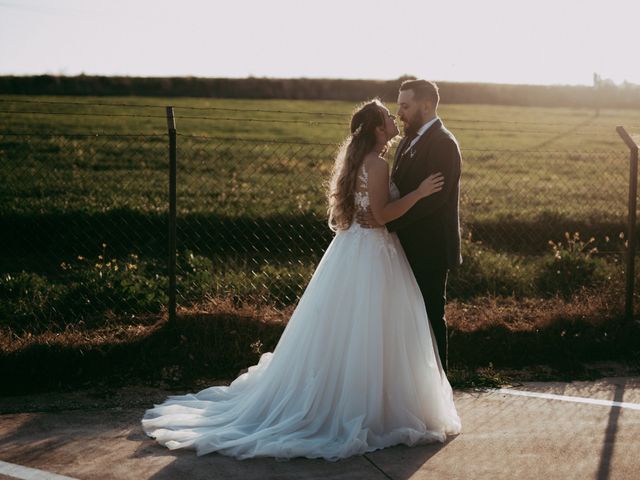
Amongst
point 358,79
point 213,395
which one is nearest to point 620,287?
point 213,395

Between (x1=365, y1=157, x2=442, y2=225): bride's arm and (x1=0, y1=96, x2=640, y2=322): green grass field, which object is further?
(x1=0, y1=96, x2=640, y2=322): green grass field

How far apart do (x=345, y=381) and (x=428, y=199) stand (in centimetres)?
143

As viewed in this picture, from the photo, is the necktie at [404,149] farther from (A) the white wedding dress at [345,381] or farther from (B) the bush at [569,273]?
(B) the bush at [569,273]

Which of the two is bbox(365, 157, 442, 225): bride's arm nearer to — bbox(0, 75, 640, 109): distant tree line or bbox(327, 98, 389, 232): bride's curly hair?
bbox(327, 98, 389, 232): bride's curly hair

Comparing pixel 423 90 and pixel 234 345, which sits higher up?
pixel 423 90

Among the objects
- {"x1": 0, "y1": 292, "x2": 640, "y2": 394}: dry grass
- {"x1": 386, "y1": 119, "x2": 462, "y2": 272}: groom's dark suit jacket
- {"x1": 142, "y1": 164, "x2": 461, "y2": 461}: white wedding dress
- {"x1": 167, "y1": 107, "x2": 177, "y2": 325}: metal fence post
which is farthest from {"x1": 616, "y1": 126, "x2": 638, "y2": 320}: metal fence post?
{"x1": 167, "y1": 107, "x2": 177, "y2": 325}: metal fence post

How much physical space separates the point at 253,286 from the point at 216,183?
7790 mm

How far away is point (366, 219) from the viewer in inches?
225

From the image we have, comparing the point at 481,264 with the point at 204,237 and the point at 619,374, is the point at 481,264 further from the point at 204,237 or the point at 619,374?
the point at 204,237

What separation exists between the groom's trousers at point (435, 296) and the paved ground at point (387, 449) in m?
0.52

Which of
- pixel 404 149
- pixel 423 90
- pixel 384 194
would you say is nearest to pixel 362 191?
pixel 384 194

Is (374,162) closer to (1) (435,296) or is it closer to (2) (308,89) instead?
(1) (435,296)

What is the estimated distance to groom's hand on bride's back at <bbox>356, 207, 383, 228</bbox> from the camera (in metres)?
5.68

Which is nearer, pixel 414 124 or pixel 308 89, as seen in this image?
pixel 414 124
